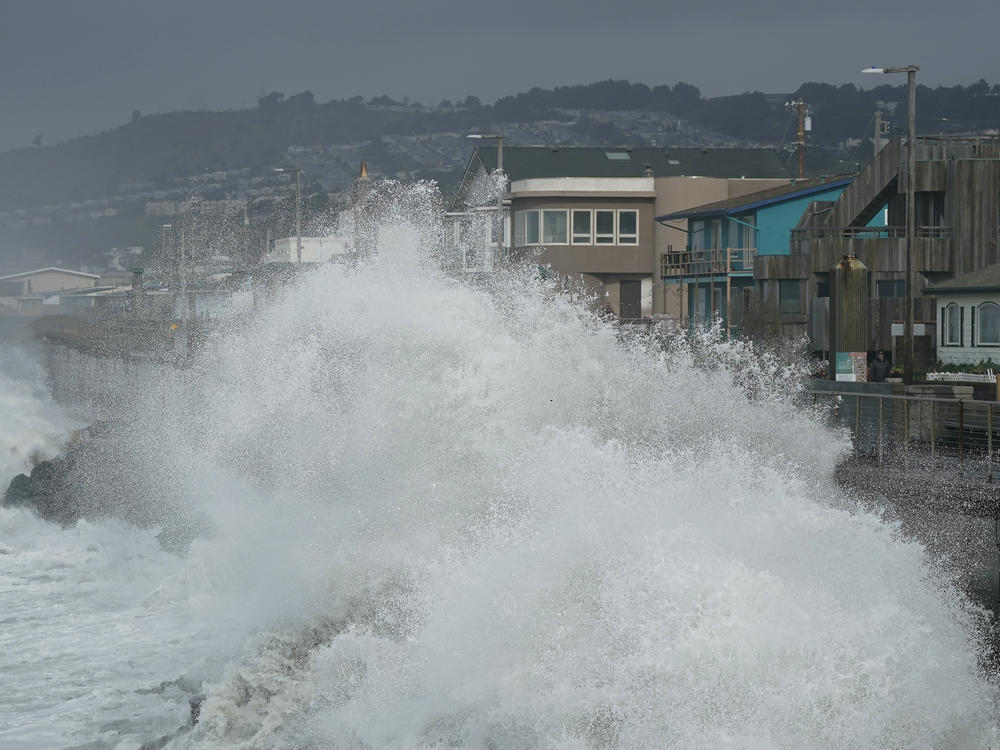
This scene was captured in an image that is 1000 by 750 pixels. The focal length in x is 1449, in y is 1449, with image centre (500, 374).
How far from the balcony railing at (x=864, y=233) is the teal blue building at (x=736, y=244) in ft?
11.6

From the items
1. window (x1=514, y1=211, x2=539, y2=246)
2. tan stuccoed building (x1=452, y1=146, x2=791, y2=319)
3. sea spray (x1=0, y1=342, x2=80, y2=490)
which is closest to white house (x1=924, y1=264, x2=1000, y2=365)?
sea spray (x1=0, y1=342, x2=80, y2=490)

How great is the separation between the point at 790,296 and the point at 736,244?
24.0 feet

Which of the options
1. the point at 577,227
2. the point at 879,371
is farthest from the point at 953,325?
the point at 577,227

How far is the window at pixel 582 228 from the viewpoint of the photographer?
5825 cm

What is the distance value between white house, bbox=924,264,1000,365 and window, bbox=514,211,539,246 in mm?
26942

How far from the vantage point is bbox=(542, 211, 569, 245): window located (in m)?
58.0

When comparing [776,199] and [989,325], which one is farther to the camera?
[776,199]

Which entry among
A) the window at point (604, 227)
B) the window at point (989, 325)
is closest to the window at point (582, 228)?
the window at point (604, 227)

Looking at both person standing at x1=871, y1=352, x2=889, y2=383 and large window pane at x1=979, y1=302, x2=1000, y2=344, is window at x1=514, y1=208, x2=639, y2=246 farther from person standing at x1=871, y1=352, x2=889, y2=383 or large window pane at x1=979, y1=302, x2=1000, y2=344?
person standing at x1=871, y1=352, x2=889, y2=383

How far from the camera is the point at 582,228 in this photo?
58375mm

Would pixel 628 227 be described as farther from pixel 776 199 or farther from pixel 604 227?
pixel 776 199

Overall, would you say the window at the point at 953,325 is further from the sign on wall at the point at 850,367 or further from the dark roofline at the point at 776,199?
the dark roofline at the point at 776,199

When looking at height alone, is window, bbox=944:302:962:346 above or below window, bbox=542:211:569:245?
below

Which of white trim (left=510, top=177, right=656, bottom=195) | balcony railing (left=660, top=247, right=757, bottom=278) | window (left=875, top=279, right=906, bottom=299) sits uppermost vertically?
white trim (left=510, top=177, right=656, bottom=195)
